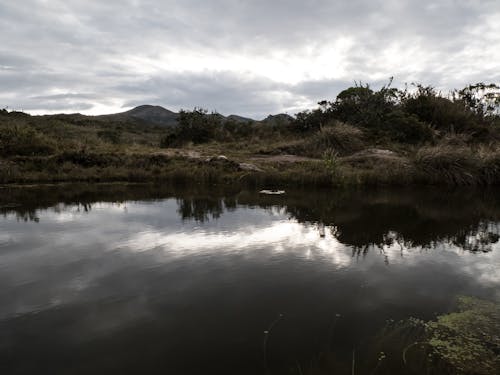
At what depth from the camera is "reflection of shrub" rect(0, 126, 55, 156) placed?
17.9 meters

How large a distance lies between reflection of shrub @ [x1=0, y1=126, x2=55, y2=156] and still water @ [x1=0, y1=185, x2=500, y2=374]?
9.44 m

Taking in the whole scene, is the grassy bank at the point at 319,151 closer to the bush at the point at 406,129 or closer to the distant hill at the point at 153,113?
the bush at the point at 406,129

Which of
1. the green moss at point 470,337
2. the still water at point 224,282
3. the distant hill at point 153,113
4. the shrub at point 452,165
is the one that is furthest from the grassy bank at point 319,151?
the distant hill at point 153,113

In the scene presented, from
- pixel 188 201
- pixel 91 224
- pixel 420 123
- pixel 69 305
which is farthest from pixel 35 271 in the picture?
pixel 420 123

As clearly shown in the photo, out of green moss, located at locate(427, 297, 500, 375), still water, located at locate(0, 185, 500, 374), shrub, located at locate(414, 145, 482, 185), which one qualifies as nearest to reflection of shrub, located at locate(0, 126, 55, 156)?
still water, located at locate(0, 185, 500, 374)

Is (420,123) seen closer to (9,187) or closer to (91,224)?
(91,224)

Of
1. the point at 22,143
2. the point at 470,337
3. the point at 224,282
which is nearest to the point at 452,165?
the point at 470,337

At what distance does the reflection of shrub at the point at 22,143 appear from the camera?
1792 cm

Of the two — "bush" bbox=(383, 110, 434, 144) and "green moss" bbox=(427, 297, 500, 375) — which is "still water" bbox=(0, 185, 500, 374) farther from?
"bush" bbox=(383, 110, 434, 144)

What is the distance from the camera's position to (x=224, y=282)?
Result: 5.07m

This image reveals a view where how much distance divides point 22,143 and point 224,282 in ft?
58.9

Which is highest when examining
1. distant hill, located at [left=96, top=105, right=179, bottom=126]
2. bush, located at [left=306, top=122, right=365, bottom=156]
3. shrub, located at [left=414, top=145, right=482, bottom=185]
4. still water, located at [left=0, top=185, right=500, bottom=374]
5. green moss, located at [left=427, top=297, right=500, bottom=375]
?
distant hill, located at [left=96, top=105, right=179, bottom=126]

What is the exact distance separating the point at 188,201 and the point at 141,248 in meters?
4.93

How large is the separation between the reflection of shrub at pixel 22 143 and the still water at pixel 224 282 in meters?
9.44
